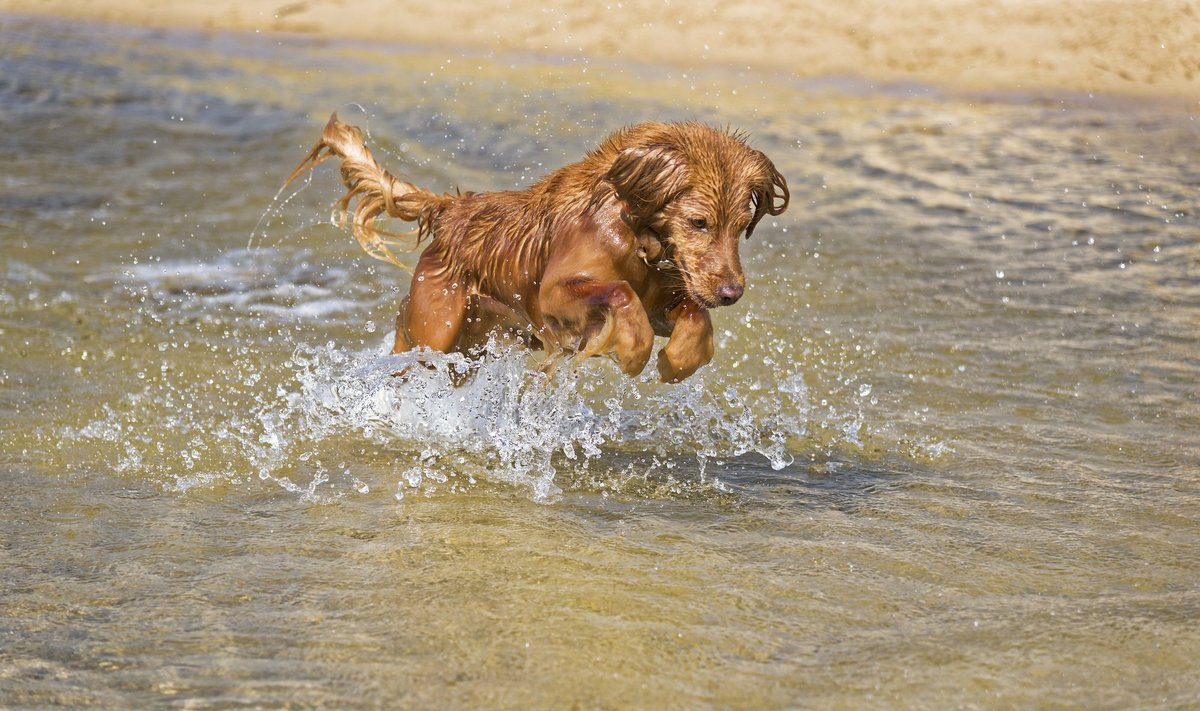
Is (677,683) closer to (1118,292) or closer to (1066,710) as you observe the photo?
(1066,710)

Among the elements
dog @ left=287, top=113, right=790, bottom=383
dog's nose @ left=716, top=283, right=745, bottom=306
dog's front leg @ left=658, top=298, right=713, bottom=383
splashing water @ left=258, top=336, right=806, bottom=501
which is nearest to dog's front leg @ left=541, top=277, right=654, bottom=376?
dog @ left=287, top=113, right=790, bottom=383

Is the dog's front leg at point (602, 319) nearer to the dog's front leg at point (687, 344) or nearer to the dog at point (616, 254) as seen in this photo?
the dog at point (616, 254)

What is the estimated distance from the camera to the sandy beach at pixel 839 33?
15242mm

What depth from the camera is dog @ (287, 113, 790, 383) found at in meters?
4.75

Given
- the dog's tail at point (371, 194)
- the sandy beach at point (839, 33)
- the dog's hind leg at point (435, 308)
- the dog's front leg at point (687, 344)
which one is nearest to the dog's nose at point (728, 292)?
the dog's front leg at point (687, 344)

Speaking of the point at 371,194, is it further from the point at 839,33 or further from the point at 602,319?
the point at 839,33

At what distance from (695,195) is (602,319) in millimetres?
542

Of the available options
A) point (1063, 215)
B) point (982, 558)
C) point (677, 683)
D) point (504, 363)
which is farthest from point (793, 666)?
point (1063, 215)

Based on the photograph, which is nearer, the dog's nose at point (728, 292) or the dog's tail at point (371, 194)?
the dog's nose at point (728, 292)

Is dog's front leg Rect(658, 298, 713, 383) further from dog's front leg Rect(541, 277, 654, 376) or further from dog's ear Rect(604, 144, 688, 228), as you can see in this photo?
dog's ear Rect(604, 144, 688, 228)

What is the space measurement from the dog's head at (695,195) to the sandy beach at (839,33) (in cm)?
1115

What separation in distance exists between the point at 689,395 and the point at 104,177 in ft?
22.5

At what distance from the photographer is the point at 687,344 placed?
494 centimetres

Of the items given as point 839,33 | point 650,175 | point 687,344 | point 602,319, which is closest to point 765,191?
point 650,175
